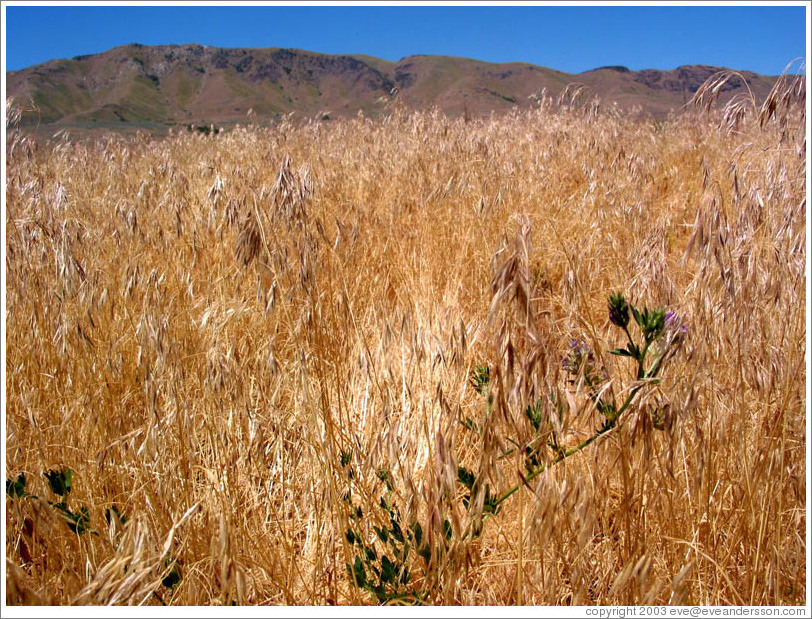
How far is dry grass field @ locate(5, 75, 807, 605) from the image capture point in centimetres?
100

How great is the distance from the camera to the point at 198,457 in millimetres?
1509

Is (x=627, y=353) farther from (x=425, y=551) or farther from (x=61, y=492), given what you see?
(x=61, y=492)

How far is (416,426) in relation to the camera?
1552 mm

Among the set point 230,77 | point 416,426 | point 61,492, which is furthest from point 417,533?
point 230,77

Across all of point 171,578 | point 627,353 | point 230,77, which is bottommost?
point 171,578

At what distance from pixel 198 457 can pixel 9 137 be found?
2971mm

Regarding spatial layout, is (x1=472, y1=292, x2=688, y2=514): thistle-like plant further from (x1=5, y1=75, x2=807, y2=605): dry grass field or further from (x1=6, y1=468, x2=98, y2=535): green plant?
(x1=6, y1=468, x2=98, y2=535): green plant

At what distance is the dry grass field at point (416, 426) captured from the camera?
1.00m

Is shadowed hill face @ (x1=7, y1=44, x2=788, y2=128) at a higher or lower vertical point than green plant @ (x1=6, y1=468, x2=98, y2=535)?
higher

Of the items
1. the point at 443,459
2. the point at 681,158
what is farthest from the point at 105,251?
the point at 681,158

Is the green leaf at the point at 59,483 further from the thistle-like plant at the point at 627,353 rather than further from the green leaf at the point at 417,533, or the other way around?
the thistle-like plant at the point at 627,353

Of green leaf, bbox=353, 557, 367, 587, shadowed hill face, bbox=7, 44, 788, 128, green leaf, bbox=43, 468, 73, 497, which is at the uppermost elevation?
shadowed hill face, bbox=7, 44, 788, 128

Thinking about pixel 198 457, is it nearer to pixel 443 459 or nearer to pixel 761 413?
pixel 443 459

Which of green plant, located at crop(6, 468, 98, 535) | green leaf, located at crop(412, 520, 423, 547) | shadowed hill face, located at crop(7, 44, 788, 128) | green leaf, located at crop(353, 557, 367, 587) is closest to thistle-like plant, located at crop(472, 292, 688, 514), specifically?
green leaf, located at crop(412, 520, 423, 547)
